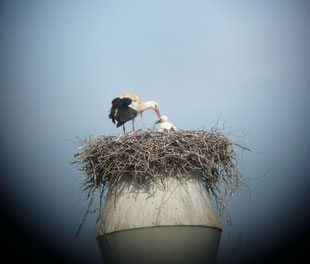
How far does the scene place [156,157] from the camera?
5.32 meters

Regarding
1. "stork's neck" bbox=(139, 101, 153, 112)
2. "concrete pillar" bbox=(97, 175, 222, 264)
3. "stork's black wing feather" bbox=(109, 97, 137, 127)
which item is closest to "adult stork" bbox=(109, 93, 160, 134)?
"stork's black wing feather" bbox=(109, 97, 137, 127)

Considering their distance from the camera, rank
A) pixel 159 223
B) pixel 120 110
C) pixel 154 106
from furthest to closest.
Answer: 1. pixel 154 106
2. pixel 120 110
3. pixel 159 223

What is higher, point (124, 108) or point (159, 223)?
point (124, 108)

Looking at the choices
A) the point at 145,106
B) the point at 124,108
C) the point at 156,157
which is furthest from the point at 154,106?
the point at 156,157

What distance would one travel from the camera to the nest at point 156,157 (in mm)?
5410

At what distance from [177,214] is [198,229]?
335 millimetres

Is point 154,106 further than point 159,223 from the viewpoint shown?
Yes

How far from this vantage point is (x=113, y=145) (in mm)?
5594

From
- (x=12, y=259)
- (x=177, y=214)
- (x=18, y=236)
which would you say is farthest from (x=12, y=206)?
(x=177, y=214)

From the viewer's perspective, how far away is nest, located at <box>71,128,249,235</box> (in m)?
5.41

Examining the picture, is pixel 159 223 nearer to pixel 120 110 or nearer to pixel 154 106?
pixel 120 110

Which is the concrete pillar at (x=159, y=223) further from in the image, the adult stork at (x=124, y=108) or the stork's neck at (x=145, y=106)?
the stork's neck at (x=145, y=106)

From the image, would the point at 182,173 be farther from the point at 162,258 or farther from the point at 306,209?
the point at 306,209

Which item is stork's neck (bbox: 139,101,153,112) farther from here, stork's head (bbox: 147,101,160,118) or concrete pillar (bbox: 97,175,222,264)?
concrete pillar (bbox: 97,175,222,264)
